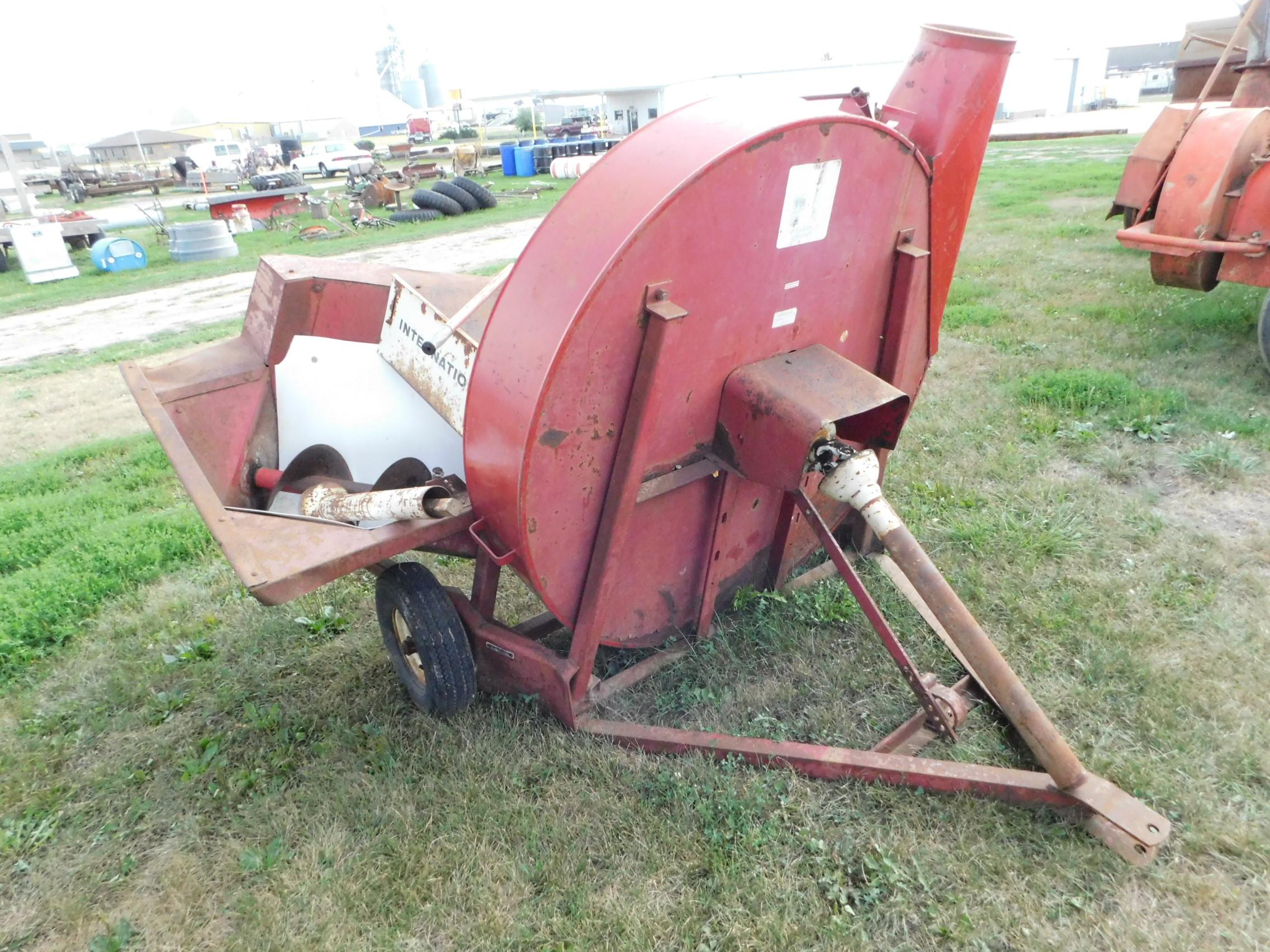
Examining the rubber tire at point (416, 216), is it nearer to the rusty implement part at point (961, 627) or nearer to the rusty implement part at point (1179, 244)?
the rusty implement part at point (1179, 244)

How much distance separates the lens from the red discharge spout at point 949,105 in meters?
2.47

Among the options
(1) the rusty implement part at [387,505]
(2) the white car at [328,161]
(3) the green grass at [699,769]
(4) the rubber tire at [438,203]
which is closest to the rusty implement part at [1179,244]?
(3) the green grass at [699,769]

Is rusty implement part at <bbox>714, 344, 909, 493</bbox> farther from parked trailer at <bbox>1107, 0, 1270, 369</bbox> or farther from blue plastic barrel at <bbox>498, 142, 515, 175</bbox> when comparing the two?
blue plastic barrel at <bbox>498, 142, 515, 175</bbox>

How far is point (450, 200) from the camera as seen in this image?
645 inches

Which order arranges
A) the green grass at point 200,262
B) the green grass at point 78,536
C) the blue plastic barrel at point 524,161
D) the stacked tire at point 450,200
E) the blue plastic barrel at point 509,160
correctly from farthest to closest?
the blue plastic barrel at point 509,160 < the blue plastic barrel at point 524,161 < the stacked tire at point 450,200 < the green grass at point 200,262 < the green grass at point 78,536

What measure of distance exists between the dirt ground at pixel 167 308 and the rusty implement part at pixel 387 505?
17.3ft

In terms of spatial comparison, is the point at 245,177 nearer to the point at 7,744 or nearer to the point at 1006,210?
the point at 1006,210

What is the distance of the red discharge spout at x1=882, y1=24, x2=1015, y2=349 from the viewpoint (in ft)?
8.09

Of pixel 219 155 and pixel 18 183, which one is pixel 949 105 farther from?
pixel 219 155

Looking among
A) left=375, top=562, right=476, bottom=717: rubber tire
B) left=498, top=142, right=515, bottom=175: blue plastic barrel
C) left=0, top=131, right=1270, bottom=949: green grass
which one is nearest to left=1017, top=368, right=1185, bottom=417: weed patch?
left=0, top=131, right=1270, bottom=949: green grass

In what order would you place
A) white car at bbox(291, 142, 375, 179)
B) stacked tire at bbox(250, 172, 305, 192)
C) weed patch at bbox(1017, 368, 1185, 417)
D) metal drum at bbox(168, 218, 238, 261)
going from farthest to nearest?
white car at bbox(291, 142, 375, 179) → stacked tire at bbox(250, 172, 305, 192) → metal drum at bbox(168, 218, 238, 261) → weed patch at bbox(1017, 368, 1185, 417)

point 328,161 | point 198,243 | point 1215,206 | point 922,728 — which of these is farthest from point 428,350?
point 328,161

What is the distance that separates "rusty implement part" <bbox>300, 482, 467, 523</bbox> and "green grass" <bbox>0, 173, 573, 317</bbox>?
9.14 meters

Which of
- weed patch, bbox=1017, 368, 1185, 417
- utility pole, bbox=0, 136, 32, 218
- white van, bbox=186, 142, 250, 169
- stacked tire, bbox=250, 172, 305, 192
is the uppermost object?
weed patch, bbox=1017, 368, 1185, 417
